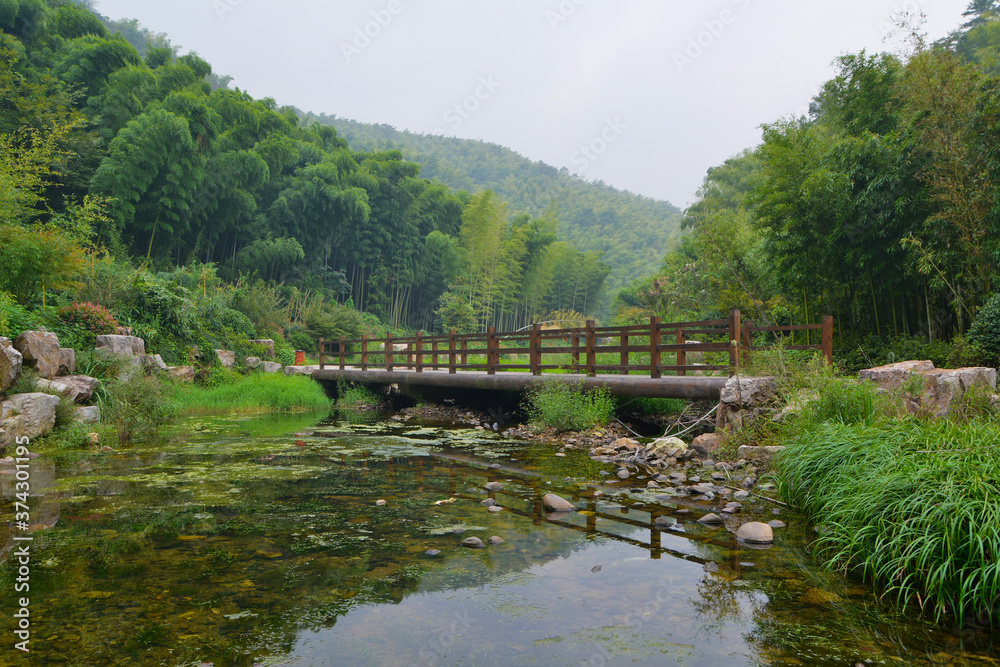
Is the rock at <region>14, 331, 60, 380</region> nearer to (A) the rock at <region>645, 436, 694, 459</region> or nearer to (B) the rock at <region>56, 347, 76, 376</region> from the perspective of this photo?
(B) the rock at <region>56, 347, 76, 376</region>

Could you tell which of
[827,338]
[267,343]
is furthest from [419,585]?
[267,343]

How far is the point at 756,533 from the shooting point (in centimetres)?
384

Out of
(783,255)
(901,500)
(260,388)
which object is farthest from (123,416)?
(783,255)

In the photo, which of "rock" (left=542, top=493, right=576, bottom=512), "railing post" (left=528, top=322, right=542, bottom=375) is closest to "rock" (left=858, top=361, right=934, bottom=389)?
"rock" (left=542, top=493, right=576, bottom=512)

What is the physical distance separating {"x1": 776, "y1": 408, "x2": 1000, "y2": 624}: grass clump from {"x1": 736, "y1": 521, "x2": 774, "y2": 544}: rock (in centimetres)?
32

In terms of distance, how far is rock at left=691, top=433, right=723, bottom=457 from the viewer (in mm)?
6562

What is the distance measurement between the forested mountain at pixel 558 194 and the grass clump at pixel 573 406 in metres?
40.6

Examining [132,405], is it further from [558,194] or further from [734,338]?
[558,194]

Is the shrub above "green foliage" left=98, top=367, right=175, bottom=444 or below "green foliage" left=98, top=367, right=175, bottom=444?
above

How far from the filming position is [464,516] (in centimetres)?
456

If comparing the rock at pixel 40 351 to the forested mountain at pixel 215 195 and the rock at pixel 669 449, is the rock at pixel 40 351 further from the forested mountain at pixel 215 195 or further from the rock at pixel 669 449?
the rock at pixel 669 449

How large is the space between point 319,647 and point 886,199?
413 inches

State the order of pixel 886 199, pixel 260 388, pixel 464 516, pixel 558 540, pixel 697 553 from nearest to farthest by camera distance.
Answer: pixel 697 553 → pixel 558 540 → pixel 464 516 → pixel 886 199 → pixel 260 388

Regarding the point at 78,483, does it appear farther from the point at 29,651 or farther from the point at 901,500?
the point at 901,500
